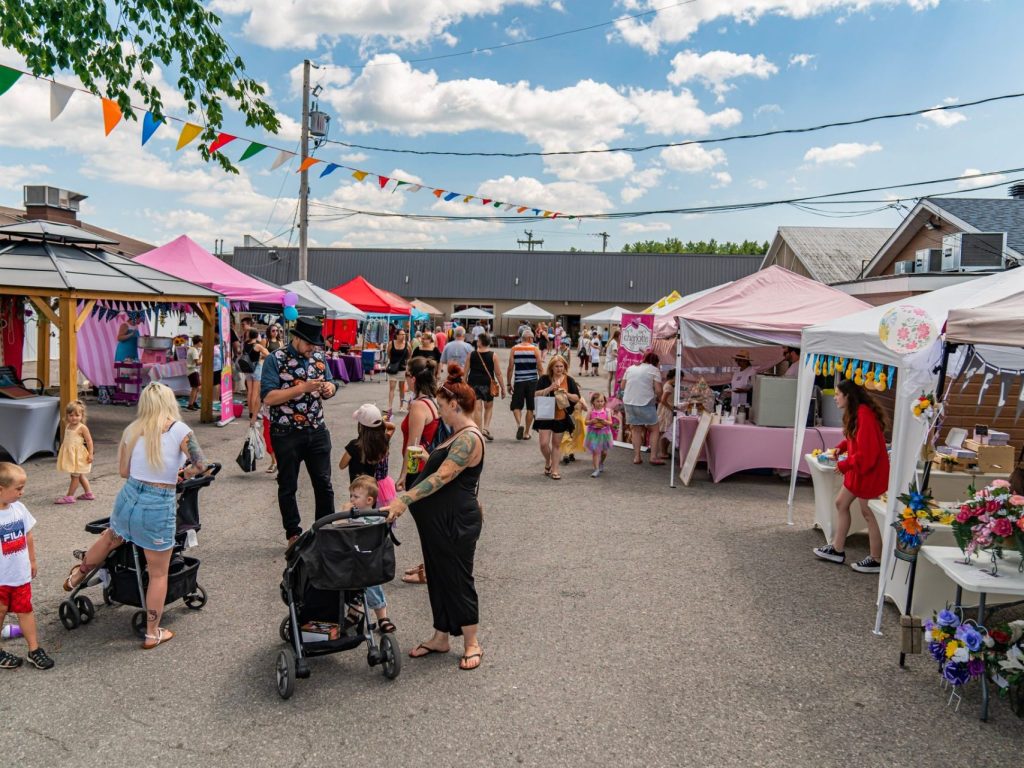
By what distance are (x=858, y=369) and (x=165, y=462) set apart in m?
5.29

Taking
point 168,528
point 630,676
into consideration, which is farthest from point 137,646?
point 630,676

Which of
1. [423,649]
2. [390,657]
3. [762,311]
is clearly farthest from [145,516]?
[762,311]

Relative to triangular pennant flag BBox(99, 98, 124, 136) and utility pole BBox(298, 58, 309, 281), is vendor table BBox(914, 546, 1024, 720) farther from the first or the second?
utility pole BBox(298, 58, 309, 281)

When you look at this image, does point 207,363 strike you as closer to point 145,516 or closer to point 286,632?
point 145,516

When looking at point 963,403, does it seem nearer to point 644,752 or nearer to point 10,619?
point 644,752

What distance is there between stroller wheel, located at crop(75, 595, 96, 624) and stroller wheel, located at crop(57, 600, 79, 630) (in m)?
0.04

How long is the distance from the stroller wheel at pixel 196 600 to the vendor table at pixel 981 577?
4497 millimetres

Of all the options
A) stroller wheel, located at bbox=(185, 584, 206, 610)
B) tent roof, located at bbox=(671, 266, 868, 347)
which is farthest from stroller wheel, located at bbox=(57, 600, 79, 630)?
tent roof, located at bbox=(671, 266, 868, 347)

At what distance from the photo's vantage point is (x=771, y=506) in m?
8.45

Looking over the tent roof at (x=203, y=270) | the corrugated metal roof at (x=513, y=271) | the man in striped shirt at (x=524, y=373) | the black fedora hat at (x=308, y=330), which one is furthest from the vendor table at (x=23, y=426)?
the corrugated metal roof at (x=513, y=271)

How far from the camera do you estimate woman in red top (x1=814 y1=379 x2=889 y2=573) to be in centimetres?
595

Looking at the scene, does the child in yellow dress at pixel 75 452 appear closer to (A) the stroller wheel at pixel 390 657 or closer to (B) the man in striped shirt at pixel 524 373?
(A) the stroller wheel at pixel 390 657

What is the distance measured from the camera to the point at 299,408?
564 cm

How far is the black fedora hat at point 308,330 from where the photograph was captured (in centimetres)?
558
